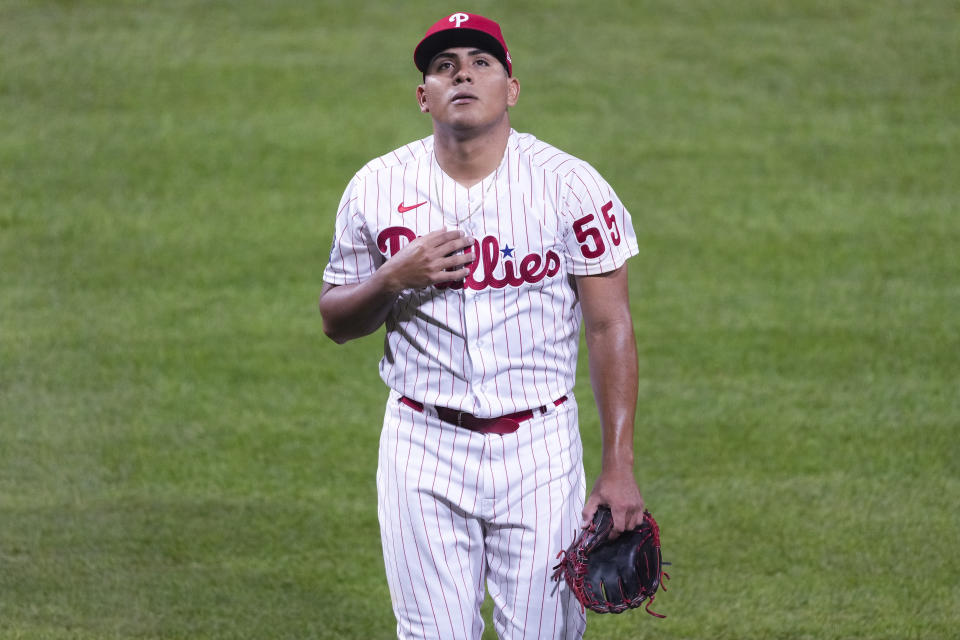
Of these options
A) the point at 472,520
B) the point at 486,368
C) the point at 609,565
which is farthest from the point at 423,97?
the point at 609,565

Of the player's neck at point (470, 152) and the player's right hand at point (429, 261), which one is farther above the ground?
the player's neck at point (470, 152)

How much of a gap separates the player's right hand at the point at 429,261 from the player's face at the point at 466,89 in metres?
0.29

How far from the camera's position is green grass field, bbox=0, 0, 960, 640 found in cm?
544

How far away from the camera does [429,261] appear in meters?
3.02

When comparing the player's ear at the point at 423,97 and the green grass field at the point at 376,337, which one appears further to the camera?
the green grass field at the point at 376,337

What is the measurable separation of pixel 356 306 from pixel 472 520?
610 millimetres

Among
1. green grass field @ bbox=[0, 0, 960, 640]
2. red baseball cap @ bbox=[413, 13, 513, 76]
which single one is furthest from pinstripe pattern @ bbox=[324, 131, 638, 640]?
green grass field @ bbox=[0, 0, 960, 640]

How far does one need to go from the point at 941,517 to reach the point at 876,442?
30.4 inches

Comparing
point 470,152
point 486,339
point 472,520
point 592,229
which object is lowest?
point 472,520

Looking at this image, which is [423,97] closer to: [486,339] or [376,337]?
[486,339]

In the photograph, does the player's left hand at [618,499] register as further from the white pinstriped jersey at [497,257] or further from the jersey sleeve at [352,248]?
the jersey sleeve at [352,248]

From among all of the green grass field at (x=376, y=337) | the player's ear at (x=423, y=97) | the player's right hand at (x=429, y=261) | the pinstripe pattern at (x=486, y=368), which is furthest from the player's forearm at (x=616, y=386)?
the green grass field at (x=376, y=337)

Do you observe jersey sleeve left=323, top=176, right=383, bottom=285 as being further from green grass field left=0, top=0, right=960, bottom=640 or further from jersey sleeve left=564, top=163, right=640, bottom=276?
green grass field left=0, top=0, right=960, bottom=640

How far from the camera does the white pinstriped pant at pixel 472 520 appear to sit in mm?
3229
